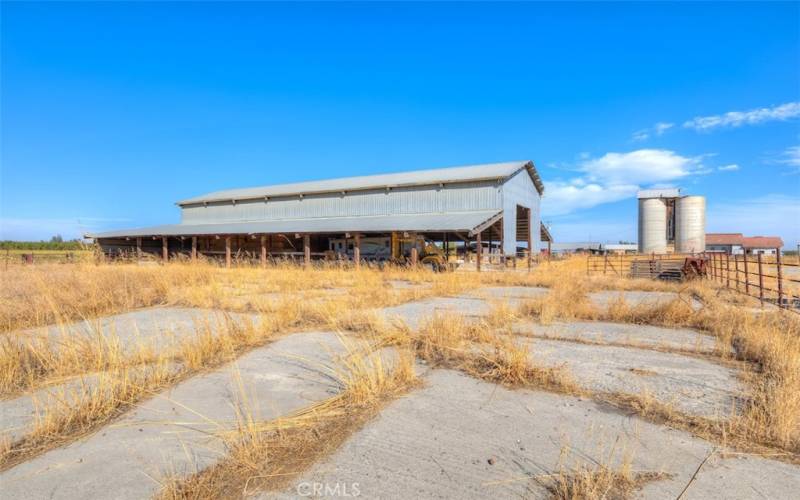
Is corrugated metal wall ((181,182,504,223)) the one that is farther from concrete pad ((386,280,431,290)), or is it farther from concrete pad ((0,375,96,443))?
concrete pad ((0,375,96,443))

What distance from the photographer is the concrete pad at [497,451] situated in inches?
83.1

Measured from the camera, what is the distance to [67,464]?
2367 mm

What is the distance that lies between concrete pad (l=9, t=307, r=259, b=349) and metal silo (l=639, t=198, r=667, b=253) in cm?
5263

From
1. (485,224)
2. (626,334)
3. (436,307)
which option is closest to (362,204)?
(485,224)

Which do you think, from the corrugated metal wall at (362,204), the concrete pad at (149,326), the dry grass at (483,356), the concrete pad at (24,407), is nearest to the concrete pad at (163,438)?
the concrete pad at (24,407)

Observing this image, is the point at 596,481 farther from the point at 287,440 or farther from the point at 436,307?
the point at 436,307

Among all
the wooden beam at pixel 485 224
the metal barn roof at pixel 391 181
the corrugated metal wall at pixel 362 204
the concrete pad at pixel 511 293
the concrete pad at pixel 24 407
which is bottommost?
the concrete pad at pixel 24 407

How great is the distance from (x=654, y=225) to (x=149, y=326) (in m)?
54.6

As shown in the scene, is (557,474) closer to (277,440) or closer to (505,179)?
(277,440)

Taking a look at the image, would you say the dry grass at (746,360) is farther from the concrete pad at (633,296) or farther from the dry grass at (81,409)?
the dry grass at (81,409)

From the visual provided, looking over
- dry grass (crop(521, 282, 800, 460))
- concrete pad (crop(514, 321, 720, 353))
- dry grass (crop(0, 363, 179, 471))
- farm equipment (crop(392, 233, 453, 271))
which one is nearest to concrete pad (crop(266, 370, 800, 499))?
dry grass (crop(521, 282, 800, 460))

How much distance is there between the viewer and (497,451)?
97.6 inches

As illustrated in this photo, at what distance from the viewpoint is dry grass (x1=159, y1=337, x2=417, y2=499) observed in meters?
2.09

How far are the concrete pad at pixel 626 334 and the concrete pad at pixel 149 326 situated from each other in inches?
175
